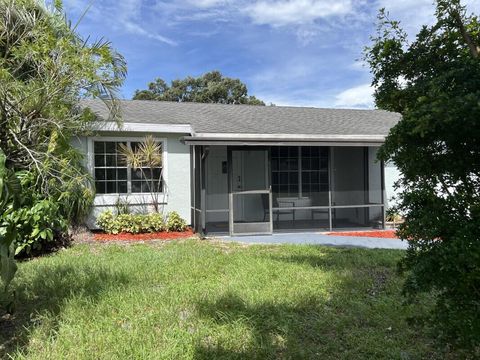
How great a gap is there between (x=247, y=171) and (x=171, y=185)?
248 cm

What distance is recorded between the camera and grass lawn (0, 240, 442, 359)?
3809mm

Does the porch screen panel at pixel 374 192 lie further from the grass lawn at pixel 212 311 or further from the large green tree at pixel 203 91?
the large green tree at pixel 203 91

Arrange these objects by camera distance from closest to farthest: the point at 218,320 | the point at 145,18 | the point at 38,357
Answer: the point at 38,357 → the point at 218,320 → the point at 145,18

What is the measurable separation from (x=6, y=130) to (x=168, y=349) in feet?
13.2

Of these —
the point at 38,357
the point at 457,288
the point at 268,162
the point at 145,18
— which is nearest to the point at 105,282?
the point at 38,357

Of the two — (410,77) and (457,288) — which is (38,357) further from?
(410,77)

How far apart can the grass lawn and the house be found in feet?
14.3

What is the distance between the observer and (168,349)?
3.73m

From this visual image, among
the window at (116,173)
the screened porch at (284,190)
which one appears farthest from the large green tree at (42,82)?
the screened porch at (284,190)

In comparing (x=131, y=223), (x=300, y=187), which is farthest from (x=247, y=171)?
(x=131, y=223)

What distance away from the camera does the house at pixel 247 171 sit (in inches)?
455

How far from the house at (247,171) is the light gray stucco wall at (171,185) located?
3 cm

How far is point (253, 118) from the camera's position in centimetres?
1422

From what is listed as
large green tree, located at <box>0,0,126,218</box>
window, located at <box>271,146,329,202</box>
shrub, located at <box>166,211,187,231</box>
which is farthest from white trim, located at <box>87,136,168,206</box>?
window, located at <box>271,146,329,202</box>
